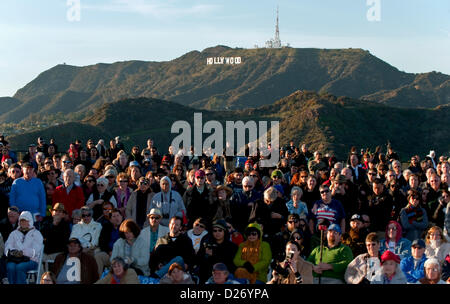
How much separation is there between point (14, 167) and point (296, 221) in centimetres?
540

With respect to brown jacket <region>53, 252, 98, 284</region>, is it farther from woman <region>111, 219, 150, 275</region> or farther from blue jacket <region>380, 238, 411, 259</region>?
blue jacket <region>380, 238, 411, 259</region>

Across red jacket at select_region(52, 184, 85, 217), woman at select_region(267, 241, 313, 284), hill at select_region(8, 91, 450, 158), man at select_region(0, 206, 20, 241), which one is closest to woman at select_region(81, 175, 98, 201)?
red jacket at select_region(52, 184, 85, 217)

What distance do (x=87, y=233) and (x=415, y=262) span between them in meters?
4.70

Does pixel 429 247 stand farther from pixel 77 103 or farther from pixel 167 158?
pixel 77 103

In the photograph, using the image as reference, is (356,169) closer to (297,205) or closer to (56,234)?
(297,205)

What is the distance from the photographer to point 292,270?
6.50 meters

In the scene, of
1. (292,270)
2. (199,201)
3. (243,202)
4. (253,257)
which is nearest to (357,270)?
(292,270)

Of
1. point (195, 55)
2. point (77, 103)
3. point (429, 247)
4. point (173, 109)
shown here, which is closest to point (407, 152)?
point (173, 109)

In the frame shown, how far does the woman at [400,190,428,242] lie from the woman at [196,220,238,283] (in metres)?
3.02

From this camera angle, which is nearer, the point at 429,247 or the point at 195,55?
the point at 429,247

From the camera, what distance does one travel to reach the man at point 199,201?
9.02 m

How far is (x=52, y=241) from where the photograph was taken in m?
8.09

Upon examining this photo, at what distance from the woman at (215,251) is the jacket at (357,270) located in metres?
1.50
